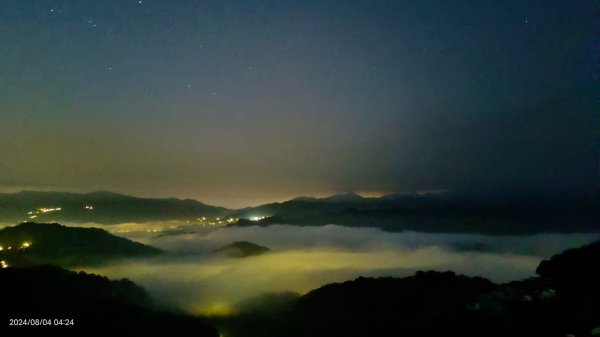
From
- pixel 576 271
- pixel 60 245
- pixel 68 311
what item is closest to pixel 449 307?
pixel 576 271

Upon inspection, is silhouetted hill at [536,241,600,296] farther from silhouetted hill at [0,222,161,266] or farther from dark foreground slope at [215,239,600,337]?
silhouetted hill at [0,222,161,266]

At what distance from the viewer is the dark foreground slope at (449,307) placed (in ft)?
99.3

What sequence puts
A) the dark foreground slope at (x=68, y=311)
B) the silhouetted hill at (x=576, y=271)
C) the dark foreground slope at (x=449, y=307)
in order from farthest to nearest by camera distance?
the dark foreground slope at (x=68, y=311)
the silhouetted hill at (x=576, y=271)
the dark foreground slope at (x=449, y=307)

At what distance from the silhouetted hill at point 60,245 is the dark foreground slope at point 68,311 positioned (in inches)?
1256

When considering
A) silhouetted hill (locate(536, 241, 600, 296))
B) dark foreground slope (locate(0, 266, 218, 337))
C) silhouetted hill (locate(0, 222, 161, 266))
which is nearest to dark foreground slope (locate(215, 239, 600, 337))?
silhouetted hill (locate(536, 241, 600, 296))

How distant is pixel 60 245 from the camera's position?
543ft

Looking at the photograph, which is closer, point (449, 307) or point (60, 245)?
point (449, 307)

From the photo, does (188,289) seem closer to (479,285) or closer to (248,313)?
(248,313)

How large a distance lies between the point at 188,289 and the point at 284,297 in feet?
169

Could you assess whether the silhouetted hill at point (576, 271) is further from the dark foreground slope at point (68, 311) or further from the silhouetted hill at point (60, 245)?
the silhouetted hill at point (60, 245)

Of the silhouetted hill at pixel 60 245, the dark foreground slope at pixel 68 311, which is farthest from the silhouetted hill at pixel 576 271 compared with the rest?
the silhouetted hill at pixel 60 245

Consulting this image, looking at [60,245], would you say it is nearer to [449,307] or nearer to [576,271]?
[449,307]

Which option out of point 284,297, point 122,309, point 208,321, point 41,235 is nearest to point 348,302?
point 284,297

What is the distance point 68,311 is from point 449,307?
9281 cm
